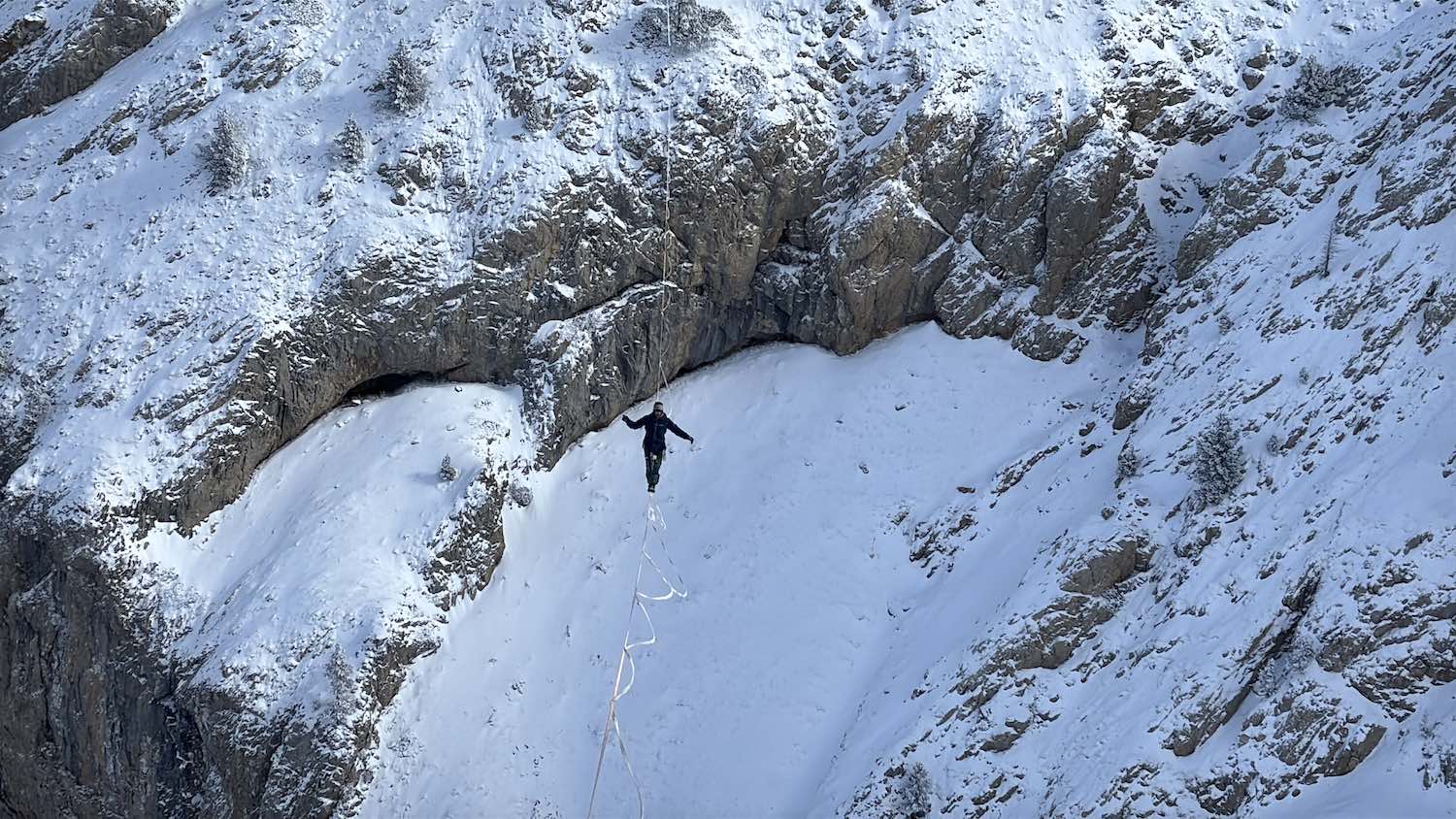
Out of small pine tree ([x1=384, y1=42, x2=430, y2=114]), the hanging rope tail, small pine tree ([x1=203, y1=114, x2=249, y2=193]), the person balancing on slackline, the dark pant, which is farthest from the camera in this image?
small pine tree ([x1=384, y1=42, x2=430, y2=114])

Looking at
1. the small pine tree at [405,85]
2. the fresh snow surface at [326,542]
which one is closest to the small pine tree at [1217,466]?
the fresh snow surface at [326,542]

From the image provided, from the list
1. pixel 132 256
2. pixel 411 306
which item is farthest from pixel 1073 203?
pixel 132 256

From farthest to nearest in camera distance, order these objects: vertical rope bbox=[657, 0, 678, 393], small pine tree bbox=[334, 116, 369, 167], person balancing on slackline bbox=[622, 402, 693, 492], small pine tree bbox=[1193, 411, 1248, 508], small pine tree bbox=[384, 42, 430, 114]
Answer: small pine tree bbox=[384, 42, 430, 114] → vertical rope bbox=[657, 0, 678, 393] → small pine tree bbox=[334, 116, 369, 167] → person balancing on slackline bbox=[622, 402, 693, 492] → small pine tree bbox=[1193, 411, 1248, 508]

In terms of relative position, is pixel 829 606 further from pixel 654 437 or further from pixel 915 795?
pixel 654 437

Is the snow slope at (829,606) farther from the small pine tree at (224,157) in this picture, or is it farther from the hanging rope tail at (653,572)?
the small pine tree at (224,157)

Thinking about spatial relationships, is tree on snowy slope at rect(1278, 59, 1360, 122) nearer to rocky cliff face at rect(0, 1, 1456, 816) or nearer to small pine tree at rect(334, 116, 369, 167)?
rocky cliff face at rect(0, 1, 1456, 816)

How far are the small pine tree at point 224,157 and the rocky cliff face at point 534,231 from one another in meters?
A: 0.34

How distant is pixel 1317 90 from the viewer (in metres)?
26.2

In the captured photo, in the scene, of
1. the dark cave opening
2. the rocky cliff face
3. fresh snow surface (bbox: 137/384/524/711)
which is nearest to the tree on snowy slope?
the rocky cliff face

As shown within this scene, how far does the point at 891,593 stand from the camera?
2453cm

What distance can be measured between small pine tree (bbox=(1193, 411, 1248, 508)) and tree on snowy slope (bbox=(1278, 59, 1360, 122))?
8906 mm

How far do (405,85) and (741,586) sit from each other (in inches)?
534

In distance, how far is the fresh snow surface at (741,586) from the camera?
76.1 ft

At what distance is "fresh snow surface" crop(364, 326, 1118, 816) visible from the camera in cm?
2319
